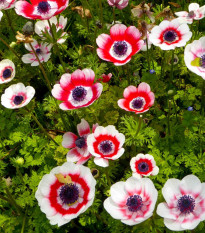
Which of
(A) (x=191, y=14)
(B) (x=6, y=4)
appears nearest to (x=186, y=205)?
(A) (x=191, y=14)

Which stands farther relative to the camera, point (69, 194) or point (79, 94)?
point (79, 94)

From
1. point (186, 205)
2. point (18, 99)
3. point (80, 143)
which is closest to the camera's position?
point (186, 205)

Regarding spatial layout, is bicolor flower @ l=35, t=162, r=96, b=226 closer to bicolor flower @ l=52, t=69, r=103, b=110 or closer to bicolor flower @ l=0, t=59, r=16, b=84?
bicolor flower @ l=52, t=69, r=103, b=110

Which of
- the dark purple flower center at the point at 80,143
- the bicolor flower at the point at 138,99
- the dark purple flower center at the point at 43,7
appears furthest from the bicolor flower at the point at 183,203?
the dark purple flower center at the point at 43,7

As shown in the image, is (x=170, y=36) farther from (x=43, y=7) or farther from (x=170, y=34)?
(x=43, y=7)

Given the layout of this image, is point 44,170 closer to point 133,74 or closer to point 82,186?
point 82,186
